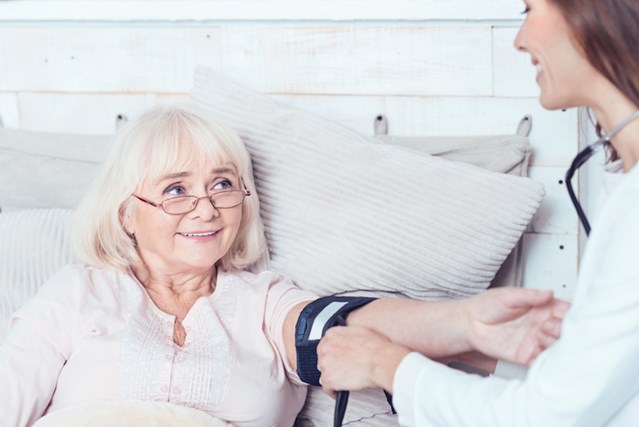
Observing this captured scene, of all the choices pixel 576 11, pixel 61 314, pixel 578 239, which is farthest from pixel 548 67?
pixel 61 314

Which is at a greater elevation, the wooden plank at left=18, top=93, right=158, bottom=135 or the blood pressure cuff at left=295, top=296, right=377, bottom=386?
the wooden plank at left=18, top=93, right=158, bottom=135

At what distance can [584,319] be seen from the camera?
1084mm

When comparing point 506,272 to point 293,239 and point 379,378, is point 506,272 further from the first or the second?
point 379,378

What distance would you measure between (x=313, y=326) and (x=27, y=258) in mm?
700

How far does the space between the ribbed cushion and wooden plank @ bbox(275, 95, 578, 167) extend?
2.05 ft

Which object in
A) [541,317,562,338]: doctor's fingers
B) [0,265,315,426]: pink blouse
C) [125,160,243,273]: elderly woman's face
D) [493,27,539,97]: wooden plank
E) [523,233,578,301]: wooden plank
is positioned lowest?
[0,265,315,426]: pink blouse

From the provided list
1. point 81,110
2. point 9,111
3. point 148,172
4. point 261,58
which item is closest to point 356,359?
point 148,172

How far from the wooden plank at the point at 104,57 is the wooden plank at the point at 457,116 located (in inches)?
10.5

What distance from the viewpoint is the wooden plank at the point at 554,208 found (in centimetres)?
201

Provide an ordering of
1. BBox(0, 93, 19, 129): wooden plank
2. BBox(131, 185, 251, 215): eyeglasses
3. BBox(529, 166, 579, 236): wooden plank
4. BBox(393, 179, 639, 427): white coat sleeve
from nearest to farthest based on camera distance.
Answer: BBox(393, 179, 639, 427): white coat sleeve → BBox(131, 185, 251, 215): eyeglasses → BBox(529, 166, 579, 236): wooden plank → BBox(0, 93, 19, 129): wooden plank

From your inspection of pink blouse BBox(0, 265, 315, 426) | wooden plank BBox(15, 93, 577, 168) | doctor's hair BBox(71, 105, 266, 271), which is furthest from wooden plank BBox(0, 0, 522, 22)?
pink blouse BBox(0, 265, 315, 426)

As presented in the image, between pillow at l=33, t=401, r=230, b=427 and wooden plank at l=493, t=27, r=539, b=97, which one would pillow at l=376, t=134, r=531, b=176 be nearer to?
wooden plank at l=493, t=27, r=539, b=97

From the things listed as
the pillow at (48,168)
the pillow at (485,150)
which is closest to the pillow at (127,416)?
the pillow at (48,168)

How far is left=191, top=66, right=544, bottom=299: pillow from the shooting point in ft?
5.76
